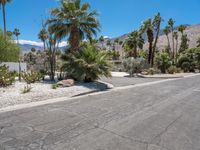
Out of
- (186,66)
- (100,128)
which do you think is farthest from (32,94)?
(186,66)

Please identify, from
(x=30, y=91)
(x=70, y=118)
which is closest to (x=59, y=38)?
(x=30, y=91)

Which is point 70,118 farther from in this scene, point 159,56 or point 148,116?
point 159,56

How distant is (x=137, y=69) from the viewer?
3731cm

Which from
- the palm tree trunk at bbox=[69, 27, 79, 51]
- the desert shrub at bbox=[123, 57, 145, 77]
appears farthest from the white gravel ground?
the desert shrub at bbox=[123, 57, 145, 77]

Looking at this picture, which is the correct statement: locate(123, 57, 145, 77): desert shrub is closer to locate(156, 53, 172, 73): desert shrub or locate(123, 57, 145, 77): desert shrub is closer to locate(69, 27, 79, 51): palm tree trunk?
locate(156, 53, 172, 73): desert shrub

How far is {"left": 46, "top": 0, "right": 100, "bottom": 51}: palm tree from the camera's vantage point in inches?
800

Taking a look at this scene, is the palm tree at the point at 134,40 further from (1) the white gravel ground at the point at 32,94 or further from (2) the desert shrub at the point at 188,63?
(1) the white gravel ground at the point at 32,94

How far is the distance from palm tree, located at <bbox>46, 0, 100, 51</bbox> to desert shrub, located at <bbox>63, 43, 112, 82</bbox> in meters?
1.54

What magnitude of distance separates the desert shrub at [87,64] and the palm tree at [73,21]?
5.05 feet

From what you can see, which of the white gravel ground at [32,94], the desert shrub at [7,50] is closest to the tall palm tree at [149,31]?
the desert shrub at [7,50]

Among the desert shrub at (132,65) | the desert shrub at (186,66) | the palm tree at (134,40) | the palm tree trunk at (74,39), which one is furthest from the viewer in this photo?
the palm tree at (134,40)

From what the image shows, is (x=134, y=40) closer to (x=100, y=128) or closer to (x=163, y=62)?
(x=163, y=62)

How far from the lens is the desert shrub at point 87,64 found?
18031mm

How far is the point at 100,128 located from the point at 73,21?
47.3ft
